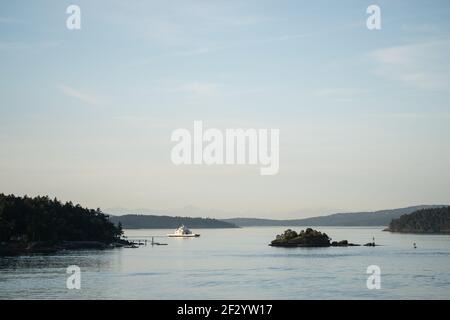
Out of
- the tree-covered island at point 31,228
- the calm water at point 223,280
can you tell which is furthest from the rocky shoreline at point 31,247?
the calm water at point 223,280

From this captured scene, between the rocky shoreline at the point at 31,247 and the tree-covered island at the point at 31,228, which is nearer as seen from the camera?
the rocky shoreline at the point at 31,247

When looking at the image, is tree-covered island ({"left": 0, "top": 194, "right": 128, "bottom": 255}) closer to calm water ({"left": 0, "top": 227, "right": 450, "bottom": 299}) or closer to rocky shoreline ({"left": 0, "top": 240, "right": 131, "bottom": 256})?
rocky shoreline ({"left": 0, "top": 240, "right": 131, "bottom": 256})

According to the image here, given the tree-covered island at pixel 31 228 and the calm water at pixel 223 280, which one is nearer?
the calm water at pixel 223 280

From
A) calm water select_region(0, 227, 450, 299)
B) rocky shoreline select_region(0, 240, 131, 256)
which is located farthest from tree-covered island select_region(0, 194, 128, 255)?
calm water select_region(0, 227, 450, 299)

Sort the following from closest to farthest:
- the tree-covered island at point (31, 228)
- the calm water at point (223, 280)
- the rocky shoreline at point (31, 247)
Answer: the calm water at point (223, 280), the rocky shoreline at point (31, 247), the tree-covered island at point (31, 228)

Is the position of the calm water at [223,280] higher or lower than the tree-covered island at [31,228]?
lower

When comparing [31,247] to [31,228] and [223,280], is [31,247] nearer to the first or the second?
[31,228]

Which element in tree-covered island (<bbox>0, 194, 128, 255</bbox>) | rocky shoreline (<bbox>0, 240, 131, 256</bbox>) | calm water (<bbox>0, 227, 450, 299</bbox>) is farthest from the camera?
tree-covered island (<bbox>0, 194, 128, 255</bbox>)

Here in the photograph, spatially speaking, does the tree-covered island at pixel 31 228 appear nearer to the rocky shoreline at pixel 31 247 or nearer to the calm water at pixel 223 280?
the rocky shoreline at pixel 31 247

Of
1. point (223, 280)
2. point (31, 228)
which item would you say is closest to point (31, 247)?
point (31, 228)

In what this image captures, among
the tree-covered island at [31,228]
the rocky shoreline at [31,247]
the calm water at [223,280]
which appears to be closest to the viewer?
the calm water at [223,280]
